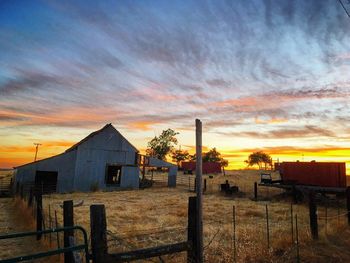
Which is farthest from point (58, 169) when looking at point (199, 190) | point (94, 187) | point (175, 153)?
point (175, 153)

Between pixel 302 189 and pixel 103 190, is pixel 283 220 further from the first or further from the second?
pixel 103 190

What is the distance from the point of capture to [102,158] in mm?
32031

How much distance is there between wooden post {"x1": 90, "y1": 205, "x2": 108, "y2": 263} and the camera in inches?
195

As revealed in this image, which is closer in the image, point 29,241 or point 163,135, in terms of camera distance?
point 29,241

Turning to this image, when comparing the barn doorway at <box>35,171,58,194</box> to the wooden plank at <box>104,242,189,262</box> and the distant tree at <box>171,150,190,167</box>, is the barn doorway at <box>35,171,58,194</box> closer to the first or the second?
the wooden plank at <box>104,242,189,262</box>

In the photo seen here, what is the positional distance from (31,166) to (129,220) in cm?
1912

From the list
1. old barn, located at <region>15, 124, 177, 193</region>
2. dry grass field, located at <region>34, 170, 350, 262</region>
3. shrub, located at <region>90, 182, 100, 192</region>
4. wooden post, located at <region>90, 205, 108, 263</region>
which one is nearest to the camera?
wooden post, located at <region>90, 205, 108, 263</region>

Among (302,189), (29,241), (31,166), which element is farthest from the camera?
(31,166)

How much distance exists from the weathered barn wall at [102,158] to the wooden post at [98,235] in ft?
86.6

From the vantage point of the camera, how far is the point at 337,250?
9.26 metres

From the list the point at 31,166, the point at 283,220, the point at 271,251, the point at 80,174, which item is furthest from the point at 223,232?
the point at 31,166

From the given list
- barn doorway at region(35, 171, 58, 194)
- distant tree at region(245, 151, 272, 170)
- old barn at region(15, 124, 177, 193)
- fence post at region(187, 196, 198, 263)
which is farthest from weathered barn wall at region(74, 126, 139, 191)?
distant tree at region(245, 151, 272, 170)

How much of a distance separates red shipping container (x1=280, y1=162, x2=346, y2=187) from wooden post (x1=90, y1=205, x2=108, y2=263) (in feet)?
75.1

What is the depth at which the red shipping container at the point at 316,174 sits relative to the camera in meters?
23.9
